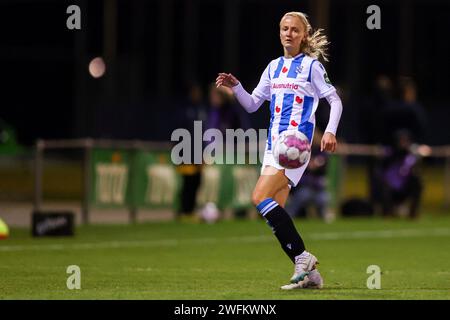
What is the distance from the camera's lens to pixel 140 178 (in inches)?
836

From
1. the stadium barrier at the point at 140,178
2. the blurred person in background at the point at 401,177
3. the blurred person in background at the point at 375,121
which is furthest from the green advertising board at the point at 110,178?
the blurred person in background at the point at 375,121

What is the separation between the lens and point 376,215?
80.5 feet

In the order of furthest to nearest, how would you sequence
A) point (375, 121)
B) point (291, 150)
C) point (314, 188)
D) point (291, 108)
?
point (375, 121), point (314, 188), point (291, 108), point (291, 150)

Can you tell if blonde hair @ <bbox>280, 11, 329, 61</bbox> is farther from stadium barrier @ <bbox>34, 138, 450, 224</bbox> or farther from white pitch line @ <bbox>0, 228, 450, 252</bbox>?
stadium barrier @ <bbox>34, 138, 450, 224</bbox>

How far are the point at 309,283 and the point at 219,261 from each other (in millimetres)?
3679

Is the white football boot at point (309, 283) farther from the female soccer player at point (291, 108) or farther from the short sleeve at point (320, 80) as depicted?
the short sleeve at point (320, 80)

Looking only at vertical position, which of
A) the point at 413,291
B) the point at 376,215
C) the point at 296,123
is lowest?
the point at 376,215

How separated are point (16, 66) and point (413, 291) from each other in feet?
145

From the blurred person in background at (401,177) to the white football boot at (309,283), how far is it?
13183mm

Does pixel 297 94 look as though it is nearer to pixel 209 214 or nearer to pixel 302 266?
pixel 302 266

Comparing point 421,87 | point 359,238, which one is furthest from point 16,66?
point 359,238

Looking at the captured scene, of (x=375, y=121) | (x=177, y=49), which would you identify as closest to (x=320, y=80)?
(x=375, y=121)

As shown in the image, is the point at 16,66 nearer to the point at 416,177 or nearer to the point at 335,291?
the point at 416,177

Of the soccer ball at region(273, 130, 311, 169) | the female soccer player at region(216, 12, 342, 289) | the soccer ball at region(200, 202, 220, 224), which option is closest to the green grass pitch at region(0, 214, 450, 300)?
the soccer ball at region(200, 202, 220, 224)
